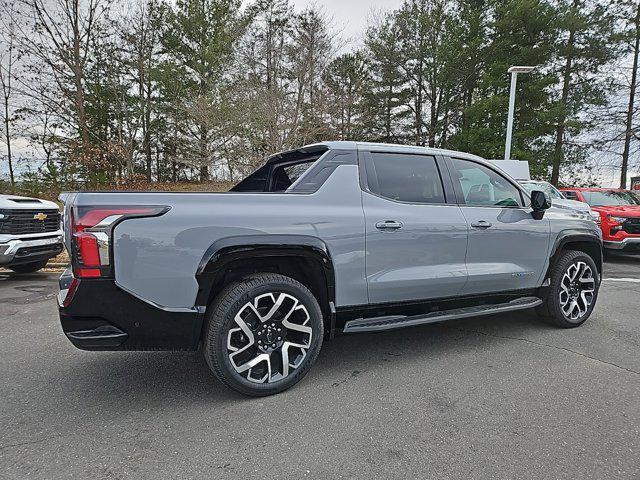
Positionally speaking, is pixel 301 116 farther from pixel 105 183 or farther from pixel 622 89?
pixel 622 89

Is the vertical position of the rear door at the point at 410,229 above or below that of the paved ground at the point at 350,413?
above

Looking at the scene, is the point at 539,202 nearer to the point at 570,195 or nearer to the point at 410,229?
the point at 410,229

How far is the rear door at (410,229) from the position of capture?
2.96 m

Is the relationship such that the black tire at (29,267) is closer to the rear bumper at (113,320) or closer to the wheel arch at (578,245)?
the rear bumper at (113,320)

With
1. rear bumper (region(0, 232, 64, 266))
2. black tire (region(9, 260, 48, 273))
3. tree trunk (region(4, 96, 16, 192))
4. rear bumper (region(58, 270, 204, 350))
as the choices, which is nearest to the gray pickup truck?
rear bumper (region(58, 270, 204, 350))

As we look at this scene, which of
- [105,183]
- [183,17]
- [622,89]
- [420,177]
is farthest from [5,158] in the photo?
[622,89]

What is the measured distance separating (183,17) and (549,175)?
21005 millimetres

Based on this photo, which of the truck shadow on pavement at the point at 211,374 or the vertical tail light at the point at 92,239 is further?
the truck shadow on pavement at the point at 211,374

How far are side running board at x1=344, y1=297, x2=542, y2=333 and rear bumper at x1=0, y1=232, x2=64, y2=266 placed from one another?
5.29 m

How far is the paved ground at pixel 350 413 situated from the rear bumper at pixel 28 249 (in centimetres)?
258

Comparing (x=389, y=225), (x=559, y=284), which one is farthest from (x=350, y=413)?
(x=559, y=284)

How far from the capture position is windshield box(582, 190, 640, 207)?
9.69 m

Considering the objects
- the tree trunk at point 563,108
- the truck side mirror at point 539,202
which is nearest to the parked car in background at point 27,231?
the truck side mirror at point 539,202

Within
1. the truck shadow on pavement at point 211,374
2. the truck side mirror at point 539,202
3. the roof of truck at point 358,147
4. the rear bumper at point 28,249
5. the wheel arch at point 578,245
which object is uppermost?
the roof of truck at point 358,147
